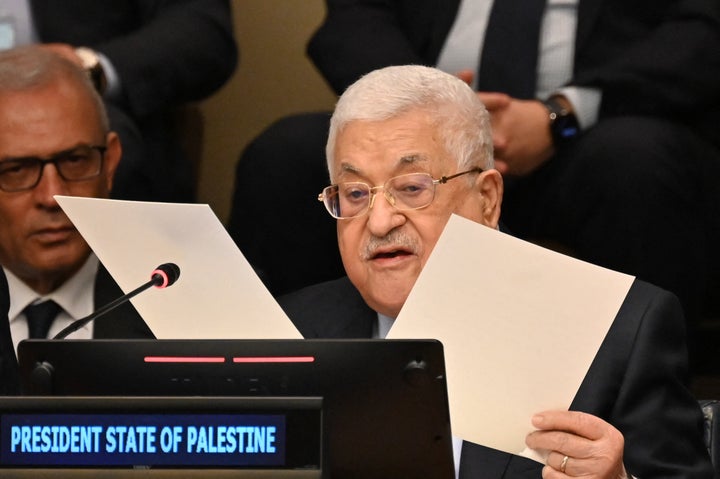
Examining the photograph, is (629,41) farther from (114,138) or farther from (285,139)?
(114,138)

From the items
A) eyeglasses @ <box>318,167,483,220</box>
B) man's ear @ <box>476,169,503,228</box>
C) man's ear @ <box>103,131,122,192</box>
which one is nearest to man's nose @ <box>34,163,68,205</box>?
man's ear @ <box>103,131,122,192</box>

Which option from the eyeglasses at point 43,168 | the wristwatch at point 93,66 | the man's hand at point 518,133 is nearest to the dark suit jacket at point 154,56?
the wristwatch at point 93,66

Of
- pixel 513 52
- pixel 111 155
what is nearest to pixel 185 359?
pixel 111 155

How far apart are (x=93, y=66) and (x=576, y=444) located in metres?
1.43

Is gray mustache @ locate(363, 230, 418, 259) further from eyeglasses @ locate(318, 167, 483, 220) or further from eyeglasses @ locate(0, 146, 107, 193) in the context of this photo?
eyeglasses @ locate(0, 146, 107, 193)

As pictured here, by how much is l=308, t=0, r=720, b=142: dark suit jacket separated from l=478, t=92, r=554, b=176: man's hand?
0.12m

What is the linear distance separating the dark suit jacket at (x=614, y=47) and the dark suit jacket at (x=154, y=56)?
225mm

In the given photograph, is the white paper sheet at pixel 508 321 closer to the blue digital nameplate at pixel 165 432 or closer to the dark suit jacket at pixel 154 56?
the blue digital nameplate at pixel 165 432

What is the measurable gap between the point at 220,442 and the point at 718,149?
1476 mm

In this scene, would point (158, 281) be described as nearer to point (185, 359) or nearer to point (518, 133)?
point (185, 359)

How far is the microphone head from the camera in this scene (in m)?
1.45

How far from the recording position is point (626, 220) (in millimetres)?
2100

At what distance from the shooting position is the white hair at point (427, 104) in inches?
67.3

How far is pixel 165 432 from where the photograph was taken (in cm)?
108
